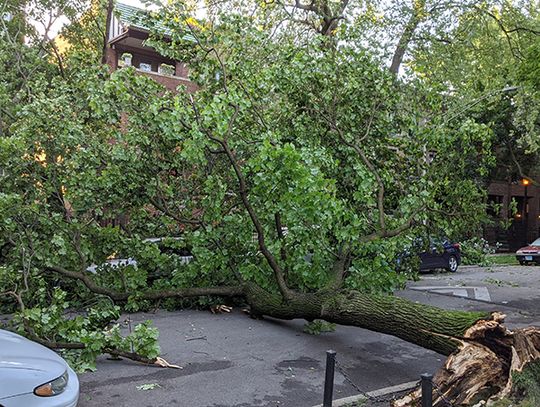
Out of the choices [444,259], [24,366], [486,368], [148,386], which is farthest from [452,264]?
[24,366]

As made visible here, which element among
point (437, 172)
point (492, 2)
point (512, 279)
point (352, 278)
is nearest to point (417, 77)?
point (437, 172)

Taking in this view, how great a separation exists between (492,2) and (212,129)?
12708 mm

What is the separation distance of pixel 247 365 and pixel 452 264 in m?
16.0

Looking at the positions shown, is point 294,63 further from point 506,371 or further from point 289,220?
point 506,371

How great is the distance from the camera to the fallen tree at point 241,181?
7.42m

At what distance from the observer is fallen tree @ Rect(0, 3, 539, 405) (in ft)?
24.3

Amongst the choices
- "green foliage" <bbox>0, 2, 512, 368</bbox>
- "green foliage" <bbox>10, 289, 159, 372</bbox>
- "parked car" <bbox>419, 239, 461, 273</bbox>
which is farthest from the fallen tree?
"parked car" <bbox>419, 239, 461, 273</bbox>

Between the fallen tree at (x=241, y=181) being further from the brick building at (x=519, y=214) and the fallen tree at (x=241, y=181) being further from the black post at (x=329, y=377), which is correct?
the brick building at (x=519, y=214)

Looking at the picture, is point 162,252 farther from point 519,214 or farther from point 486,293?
point 519,214

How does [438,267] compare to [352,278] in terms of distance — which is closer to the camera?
[352,278]

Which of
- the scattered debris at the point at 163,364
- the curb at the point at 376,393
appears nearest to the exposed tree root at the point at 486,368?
the curb at the point at 376,393

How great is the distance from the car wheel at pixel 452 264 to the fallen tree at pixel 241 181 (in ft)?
37.1

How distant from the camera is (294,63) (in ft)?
28.2

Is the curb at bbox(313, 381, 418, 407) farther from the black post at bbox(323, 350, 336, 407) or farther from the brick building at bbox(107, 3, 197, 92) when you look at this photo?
the brick building at bbox(107, 3, 197, 92)
